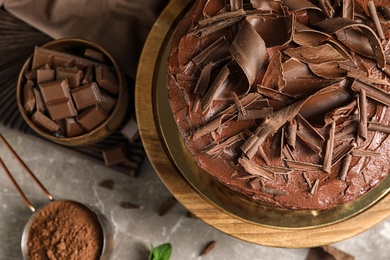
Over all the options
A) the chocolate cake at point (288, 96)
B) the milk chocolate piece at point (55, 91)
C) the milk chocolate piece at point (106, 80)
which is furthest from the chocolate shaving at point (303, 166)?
the milk chocolate piece at point (55, 91)

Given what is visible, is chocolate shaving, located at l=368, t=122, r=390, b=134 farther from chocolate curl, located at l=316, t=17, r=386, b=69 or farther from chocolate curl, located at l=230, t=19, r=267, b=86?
chocolate curl, located at l=230, t=19, r=267, b=86

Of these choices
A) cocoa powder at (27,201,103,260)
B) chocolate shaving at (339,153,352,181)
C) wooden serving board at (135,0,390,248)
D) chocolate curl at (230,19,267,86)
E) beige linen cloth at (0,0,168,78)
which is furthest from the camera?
beige linen cloth at (0,0,168,78)

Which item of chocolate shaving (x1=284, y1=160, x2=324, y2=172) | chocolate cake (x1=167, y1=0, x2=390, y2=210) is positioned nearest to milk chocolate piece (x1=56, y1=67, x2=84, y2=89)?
chocolate cake (x1=167, y1=0, x2=390, y2=210)

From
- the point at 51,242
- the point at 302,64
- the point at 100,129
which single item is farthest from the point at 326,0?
the point at 51,242

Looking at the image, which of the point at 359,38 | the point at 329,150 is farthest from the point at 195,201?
the point at 359,38

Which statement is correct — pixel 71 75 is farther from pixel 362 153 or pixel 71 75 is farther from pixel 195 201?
pixel 362 153
